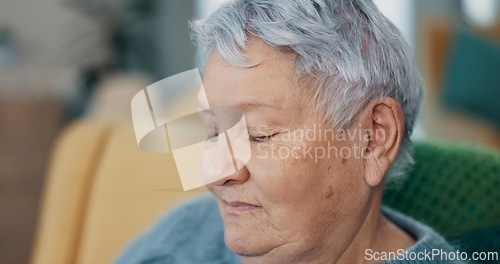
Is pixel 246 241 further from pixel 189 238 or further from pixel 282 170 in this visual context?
pixel 189 238

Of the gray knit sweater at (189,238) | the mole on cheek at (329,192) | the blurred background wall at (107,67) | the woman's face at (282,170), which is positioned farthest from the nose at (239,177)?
the blurred background wall at (107,67)

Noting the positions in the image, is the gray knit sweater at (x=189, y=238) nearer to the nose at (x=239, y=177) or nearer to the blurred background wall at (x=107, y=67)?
the nose at (x=239, y=177)

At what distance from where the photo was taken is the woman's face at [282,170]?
901 millimetres

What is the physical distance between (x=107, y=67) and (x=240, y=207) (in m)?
3.13

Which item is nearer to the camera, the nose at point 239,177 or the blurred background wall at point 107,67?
the nose at point 239,177

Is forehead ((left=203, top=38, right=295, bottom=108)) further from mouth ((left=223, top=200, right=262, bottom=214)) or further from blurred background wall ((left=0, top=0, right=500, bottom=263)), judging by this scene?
blurred background wall ((left=0, top=0, right=500, bottom=263))

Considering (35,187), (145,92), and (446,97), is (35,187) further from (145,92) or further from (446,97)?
(145,92)

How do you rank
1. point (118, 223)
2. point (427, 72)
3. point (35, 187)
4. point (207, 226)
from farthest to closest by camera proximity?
point (427, 72), point (35, 187), point (118, 223), point (207, 226)

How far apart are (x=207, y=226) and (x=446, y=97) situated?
2.13 m

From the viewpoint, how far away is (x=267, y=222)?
95cm

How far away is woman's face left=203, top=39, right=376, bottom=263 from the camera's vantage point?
A: 2.96 feet

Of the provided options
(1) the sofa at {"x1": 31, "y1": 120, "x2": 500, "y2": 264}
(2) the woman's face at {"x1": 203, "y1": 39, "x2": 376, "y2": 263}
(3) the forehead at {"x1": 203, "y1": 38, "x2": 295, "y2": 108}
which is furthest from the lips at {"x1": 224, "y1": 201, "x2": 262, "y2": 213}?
(1) the sofa at {"x1": 31, "y1": 120, "x2": 500, "y2": 264}

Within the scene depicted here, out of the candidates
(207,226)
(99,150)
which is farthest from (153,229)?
(99,150)

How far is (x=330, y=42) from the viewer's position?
892 millimetres
